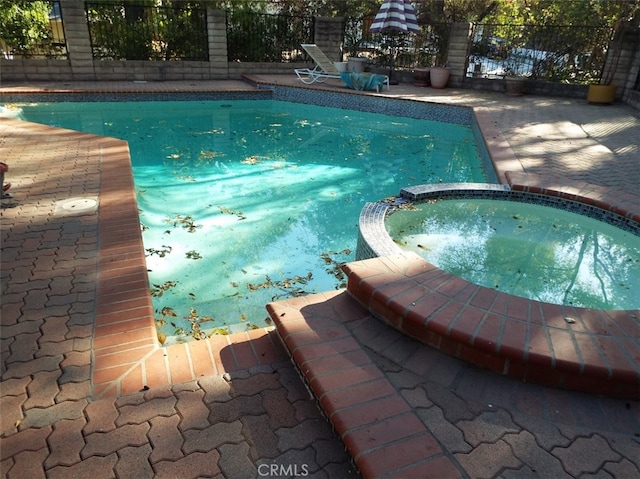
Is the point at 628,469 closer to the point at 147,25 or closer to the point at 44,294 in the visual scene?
the point at 44,294

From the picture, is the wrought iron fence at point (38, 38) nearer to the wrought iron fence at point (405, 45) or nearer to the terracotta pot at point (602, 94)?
the wrought iron fence at point (405, 45)

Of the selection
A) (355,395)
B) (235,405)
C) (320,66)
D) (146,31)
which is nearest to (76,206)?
(235,405)

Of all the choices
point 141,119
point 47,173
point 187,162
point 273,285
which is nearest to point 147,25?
point 141,119

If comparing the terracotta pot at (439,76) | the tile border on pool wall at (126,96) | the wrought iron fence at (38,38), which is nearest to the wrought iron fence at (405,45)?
the terracotta pot at (439,76)

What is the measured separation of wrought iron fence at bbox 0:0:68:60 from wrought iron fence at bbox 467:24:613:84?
37.4ft

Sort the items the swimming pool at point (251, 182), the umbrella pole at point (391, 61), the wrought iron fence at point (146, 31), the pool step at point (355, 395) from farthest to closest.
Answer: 1. the umbrella pole at point (391, 61)
2. the wrought iron fence at point (146, 31)
3. the swimming pool at point (251, 182)
4. the pool step at point (355, 395)

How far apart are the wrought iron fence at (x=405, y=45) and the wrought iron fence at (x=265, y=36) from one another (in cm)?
164

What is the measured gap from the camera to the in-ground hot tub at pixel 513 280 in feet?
6.59

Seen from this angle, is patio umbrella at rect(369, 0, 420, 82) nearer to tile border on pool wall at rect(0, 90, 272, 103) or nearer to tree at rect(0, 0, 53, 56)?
tile border on pool wall at rect(0, 90, 272, 103)

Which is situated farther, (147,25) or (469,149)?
(147,25)

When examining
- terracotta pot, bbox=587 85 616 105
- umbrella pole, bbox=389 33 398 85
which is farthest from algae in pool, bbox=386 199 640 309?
umbrella pole, bbox=389 33 398 85

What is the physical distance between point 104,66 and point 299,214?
32.5 feet

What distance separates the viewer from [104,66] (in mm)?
12125

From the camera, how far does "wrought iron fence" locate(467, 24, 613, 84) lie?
1166 cm
